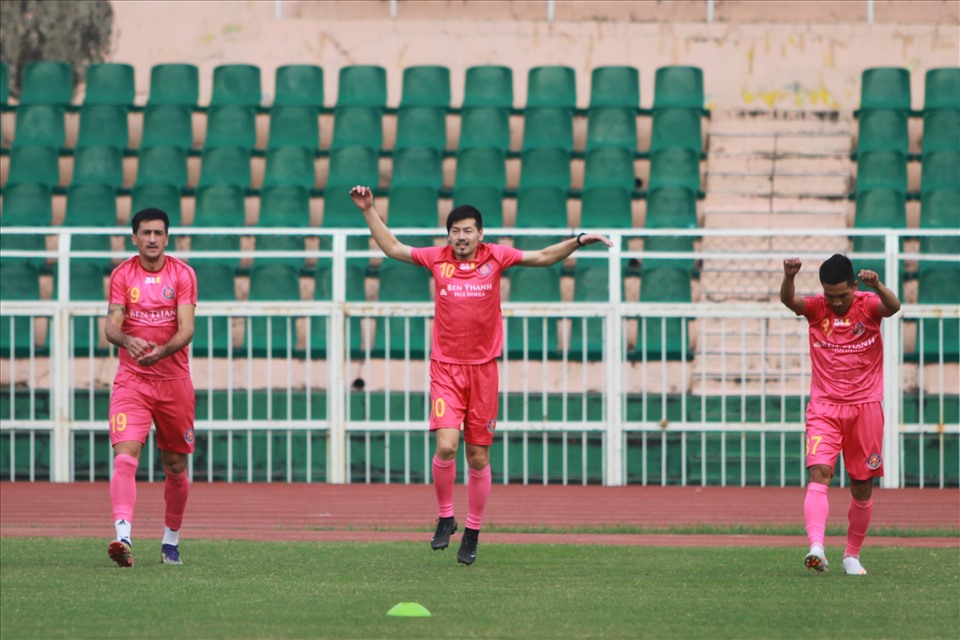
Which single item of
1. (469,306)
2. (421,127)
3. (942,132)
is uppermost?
(421,127)

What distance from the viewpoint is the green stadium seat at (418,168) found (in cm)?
1803

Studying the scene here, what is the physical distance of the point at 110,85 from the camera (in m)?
19.6

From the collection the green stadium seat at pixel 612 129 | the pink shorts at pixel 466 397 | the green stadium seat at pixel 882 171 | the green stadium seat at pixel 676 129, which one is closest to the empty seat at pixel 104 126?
the green stadium seat at pixel 612 129

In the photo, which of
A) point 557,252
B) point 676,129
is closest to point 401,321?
point 676,129

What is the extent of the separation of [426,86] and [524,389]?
5560mm

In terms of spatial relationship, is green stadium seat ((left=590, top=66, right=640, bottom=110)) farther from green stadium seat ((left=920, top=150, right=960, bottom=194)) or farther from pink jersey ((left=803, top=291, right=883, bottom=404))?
pink jersey ((left=803, top=291, right=883, bottom=404))

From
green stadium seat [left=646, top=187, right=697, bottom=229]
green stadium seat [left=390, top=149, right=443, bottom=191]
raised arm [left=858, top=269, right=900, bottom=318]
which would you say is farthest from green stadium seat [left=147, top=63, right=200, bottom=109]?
raised arm [left=858, top=269, right=900, bottom=318]

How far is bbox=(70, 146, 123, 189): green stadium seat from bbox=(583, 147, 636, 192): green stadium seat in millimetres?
5149

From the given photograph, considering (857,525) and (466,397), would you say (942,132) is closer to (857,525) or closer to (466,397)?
(857,525)

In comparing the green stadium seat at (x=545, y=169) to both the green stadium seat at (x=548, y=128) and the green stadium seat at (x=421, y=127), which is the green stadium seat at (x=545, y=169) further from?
the green stadium seat at (x=421, y=127)

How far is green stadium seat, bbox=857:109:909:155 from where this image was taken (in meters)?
18.3

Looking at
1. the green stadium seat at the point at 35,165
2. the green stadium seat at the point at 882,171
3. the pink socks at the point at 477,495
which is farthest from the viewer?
the green stadium seat at the point at 35,165

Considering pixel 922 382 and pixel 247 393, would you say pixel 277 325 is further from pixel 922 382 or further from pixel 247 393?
pixel 922 382

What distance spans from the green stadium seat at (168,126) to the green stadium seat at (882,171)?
24.5 ft
